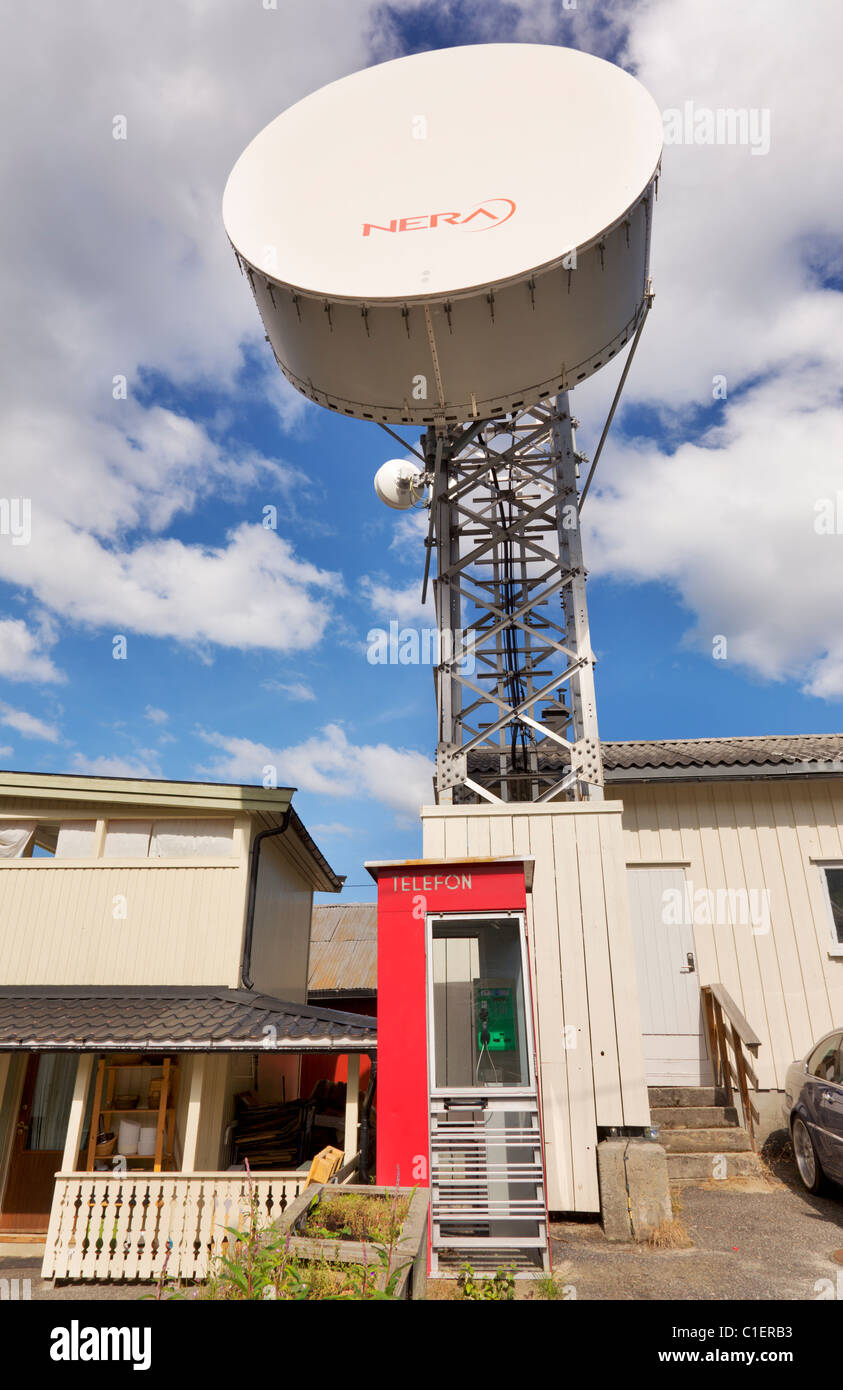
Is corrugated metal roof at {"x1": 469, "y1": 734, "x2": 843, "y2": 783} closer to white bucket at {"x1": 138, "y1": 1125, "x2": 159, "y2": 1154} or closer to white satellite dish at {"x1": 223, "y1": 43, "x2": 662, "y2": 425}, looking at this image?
white satellite dish at {"x1": 223, "y1": 43, "x2": 662, "y2": 425}

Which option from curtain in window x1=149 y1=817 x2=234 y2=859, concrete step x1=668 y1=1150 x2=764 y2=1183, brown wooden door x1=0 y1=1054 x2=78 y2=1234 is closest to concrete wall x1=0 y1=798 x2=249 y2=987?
curtain in window x1=149 y1=817 x2=234 y2=859

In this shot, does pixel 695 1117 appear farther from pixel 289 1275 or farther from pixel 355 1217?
pixel 289 1275

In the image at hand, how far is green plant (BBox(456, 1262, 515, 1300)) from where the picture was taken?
5.49 meters

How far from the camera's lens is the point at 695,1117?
30.3 feet

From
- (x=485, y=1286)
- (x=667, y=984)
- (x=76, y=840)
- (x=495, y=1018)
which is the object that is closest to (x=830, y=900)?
(x=667, y=984)

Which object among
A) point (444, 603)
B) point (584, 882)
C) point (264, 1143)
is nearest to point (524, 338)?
point (444, 603)

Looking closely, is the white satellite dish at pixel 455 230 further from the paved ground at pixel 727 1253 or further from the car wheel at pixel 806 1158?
the paved ground at pixel 727 1253

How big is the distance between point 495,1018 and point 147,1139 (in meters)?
5.49

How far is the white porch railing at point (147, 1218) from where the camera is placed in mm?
8148

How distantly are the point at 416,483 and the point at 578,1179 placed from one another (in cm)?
819

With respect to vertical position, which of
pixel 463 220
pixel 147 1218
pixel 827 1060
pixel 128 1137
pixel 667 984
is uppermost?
pixel 463 220

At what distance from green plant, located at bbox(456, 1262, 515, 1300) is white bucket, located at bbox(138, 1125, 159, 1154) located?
224 inches
